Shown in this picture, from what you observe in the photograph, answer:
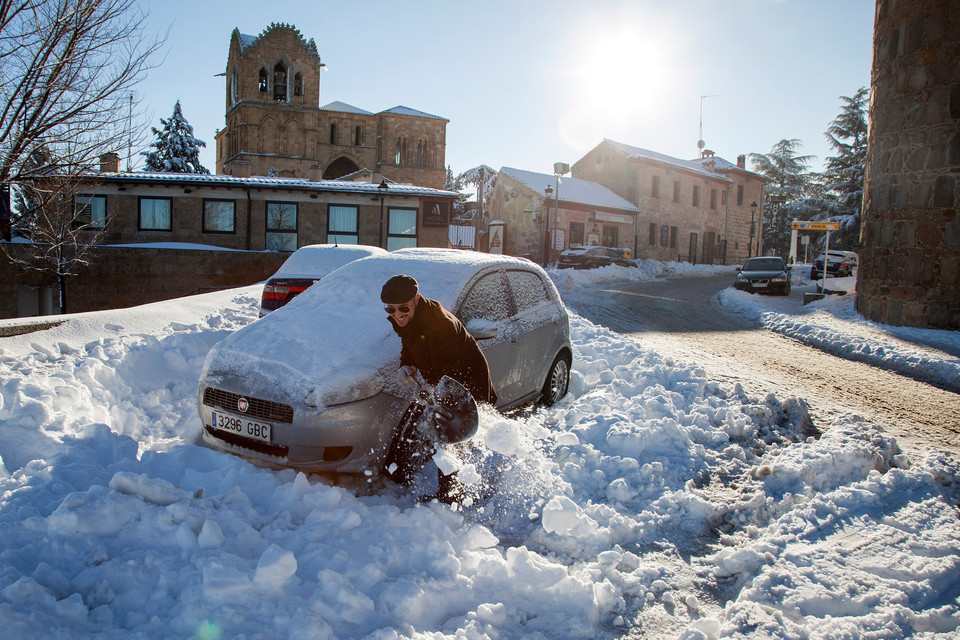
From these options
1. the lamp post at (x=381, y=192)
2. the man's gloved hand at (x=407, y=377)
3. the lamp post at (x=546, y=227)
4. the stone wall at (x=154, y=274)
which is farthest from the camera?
the lamp post at (x=546, y=227)

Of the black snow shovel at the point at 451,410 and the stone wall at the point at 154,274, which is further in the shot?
the stone wall at the point at 154,274

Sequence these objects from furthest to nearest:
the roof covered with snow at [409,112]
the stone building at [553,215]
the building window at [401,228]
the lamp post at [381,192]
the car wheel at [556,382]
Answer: the roof covered with snow at [409,112] < the stone building at [553,215] < the building window at [401,228] < the lamp post at [381,192] < the car wheel at [556,382]

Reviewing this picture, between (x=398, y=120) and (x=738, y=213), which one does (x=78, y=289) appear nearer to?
(x=398, y=120)

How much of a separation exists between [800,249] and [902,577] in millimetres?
58005

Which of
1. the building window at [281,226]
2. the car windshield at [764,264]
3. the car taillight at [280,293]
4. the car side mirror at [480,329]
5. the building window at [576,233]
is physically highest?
the building window at [576,233]

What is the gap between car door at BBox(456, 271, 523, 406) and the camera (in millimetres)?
4996

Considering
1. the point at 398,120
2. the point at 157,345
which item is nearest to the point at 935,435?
the point at 157,345

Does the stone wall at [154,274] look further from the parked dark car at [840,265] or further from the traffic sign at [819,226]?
the parked dark car at [840,265]

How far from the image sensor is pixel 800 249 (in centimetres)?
5447

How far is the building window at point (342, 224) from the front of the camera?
2523 centimetres

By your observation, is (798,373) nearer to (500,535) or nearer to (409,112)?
(500,535)

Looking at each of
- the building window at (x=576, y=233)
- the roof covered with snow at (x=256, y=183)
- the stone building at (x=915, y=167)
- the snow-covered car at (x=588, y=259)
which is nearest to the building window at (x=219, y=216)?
the roof covered with snow at (x=256, y=183)

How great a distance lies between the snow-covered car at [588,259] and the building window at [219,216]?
52.9 ft

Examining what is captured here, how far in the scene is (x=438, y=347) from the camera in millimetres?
3961
